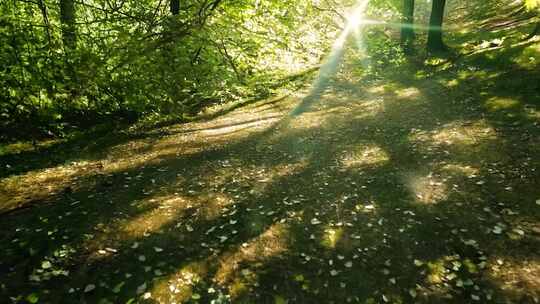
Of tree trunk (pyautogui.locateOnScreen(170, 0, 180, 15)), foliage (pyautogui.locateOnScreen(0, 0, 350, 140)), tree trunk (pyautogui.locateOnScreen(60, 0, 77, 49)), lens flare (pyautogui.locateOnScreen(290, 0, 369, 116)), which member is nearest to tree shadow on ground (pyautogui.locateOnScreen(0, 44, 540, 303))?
foliage (pyautogui.locateOnScreen(0, 0, 350, 140))

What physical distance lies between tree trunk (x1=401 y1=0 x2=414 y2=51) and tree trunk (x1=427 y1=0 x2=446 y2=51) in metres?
1.70

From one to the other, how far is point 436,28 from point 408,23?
126 inches

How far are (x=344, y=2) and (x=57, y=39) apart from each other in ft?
72.7

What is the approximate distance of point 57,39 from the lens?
40.4 feet

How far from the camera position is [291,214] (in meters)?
10.5

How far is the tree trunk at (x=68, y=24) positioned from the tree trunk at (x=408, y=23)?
22.1 m

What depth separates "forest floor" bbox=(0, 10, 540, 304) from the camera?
7.61 meters

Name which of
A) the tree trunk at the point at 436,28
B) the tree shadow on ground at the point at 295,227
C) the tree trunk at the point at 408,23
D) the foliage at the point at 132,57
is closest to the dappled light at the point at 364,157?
the tree shadow on ground at the point at 295,227

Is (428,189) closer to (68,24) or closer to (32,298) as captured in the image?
(32,298)

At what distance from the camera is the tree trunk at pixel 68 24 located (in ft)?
42.2

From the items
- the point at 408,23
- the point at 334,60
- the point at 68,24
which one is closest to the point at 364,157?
the point at 68,24

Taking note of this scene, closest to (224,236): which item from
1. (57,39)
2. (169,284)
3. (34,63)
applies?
(169,284)

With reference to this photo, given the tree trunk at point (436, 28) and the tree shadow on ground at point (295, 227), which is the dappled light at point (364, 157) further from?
the tree trunk at point (436, 28)

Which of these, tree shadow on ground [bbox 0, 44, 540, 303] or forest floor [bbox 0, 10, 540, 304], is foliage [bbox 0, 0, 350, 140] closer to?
forest floor [bbox 0, 10, 540, 304]
